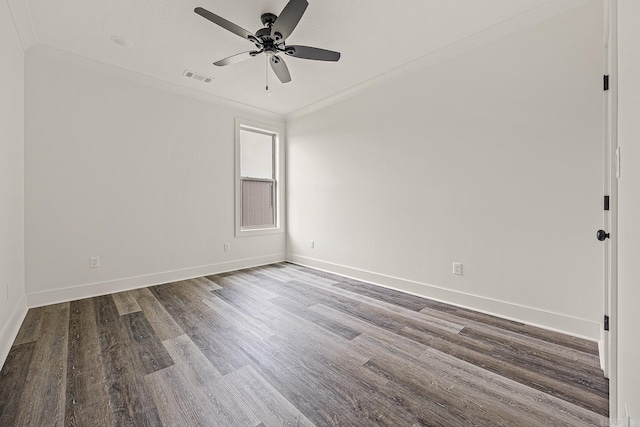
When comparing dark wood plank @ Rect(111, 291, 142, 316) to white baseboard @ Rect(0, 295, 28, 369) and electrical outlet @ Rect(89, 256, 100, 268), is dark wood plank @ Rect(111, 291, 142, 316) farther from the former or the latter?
white baseboard @ Rect(0, 295, 28, 369)

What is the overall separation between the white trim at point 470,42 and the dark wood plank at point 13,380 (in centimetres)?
418

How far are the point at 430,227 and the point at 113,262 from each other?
12.6ft

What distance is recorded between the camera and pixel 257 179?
489 cm

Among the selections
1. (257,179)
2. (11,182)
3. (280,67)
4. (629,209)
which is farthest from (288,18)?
(257,179)

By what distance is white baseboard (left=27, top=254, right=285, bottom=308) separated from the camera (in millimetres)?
2934

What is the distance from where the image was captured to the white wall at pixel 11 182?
6.67 feet

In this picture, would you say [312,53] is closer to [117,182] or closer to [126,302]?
[117,182]

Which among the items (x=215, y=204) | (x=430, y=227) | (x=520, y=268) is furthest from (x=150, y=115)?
(x=520, y=268)

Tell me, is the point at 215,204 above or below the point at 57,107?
below

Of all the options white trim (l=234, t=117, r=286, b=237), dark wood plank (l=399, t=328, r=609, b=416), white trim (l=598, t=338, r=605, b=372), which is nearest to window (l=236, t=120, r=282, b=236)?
white trim (l=234, t=117, r=286, b=237)

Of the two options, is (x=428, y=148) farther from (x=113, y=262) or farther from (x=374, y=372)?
(x=113, y=262)

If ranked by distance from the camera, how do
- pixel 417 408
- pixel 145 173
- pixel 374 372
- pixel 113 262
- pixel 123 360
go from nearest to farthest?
pixel 417 408 → pixel 374 372 → pixel 123 360 → pixel 113 262 → pixel 145 173

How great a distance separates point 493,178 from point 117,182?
4256mm

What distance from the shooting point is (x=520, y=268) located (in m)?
2.52
